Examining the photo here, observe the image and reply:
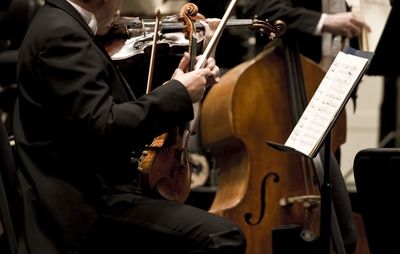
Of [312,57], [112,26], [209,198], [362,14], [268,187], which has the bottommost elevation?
[209,198]

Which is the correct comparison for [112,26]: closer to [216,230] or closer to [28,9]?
[216,230]

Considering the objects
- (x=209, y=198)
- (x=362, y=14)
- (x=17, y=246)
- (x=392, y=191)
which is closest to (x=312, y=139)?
(x=392, y=191)

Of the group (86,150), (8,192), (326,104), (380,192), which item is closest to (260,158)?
(380,192)

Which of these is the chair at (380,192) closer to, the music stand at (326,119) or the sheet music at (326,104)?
the music stand at (326,119)

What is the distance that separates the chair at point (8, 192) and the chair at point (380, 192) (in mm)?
1046

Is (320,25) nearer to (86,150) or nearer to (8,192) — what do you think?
(86,150)

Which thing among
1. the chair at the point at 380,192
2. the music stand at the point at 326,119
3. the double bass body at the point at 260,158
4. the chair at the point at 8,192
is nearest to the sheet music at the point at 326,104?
the music stand at the point at 326,119

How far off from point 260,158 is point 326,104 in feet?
3.35

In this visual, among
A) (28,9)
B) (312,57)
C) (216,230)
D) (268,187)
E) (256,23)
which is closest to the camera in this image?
(216,230)

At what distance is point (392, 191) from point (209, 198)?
192cm

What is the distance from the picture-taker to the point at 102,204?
7.33 ft

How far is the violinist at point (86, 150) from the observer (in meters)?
2.16

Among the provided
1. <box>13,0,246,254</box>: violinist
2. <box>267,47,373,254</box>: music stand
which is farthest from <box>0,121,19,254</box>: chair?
<box>267,47,373,254</box>: music stand

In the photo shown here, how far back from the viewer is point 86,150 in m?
2.22
